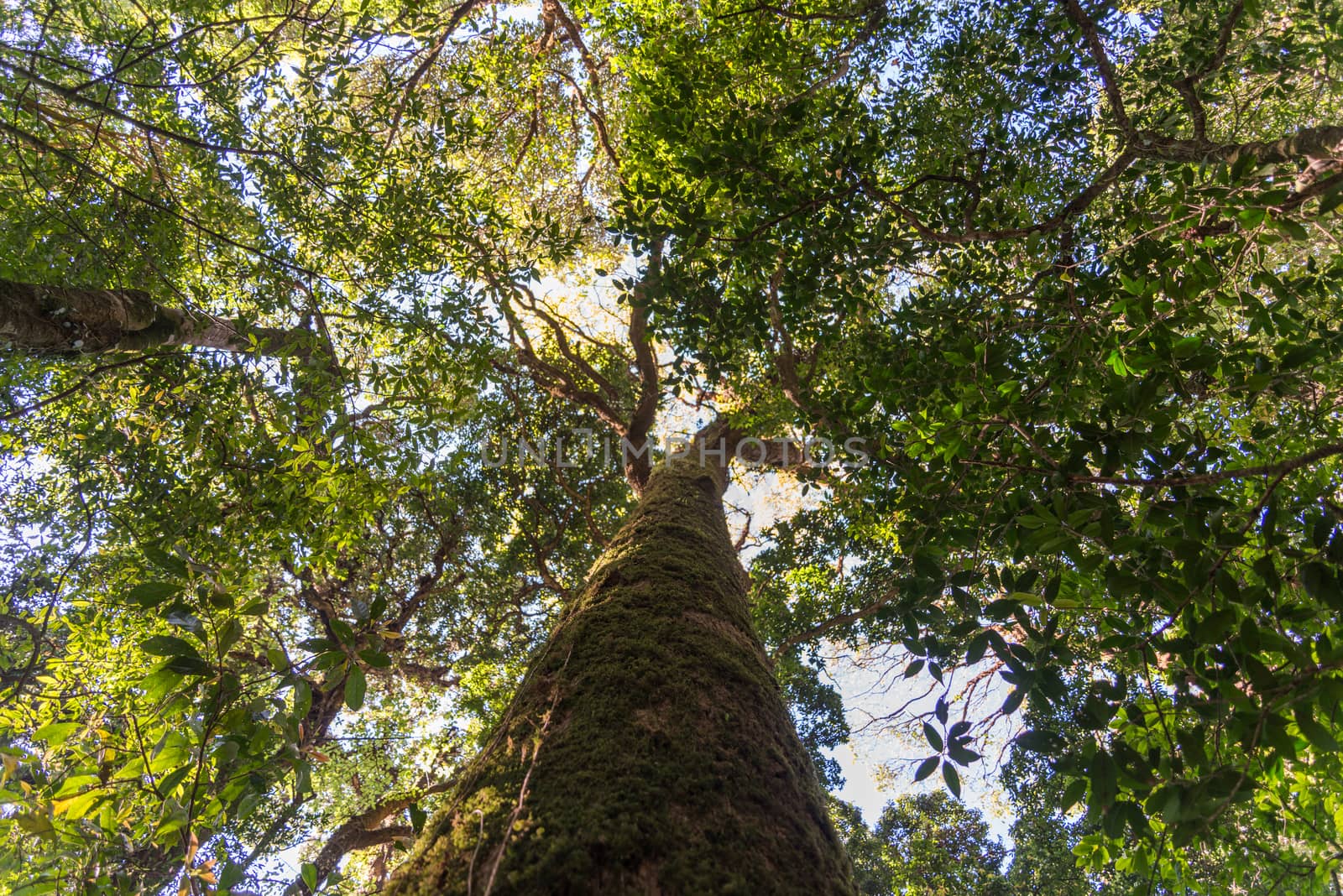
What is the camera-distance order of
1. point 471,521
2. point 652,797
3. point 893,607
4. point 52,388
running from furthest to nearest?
point 471,521
point 52,388
point 893,607
point 652,797

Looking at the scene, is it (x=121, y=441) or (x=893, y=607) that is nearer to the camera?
(x=893, y=607)

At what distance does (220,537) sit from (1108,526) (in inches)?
201

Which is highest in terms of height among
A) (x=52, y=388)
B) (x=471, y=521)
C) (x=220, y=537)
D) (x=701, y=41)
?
(x=701, y=41)

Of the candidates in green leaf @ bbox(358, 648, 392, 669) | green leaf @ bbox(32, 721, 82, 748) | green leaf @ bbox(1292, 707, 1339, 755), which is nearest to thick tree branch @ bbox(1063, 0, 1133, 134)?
green leaf @ bbox(1292, 707, 1339, 755)

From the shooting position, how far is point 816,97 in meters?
4.82

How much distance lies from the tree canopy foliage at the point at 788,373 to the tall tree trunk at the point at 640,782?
1.76ft

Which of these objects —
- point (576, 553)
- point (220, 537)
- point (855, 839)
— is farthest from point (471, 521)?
point (855, 839)

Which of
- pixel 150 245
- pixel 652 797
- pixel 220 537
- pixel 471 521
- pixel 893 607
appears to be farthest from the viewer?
pixel 471 521

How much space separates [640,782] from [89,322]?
→ 4555mm

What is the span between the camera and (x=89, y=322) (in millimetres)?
3736

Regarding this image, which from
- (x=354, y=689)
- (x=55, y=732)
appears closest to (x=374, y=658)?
(x=354, y=689)

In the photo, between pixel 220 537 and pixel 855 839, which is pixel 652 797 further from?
pixel 855 839

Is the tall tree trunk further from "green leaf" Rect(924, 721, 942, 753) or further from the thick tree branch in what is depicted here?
the thick tree branch

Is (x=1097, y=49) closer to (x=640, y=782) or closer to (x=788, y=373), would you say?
(x=788, y=373)
